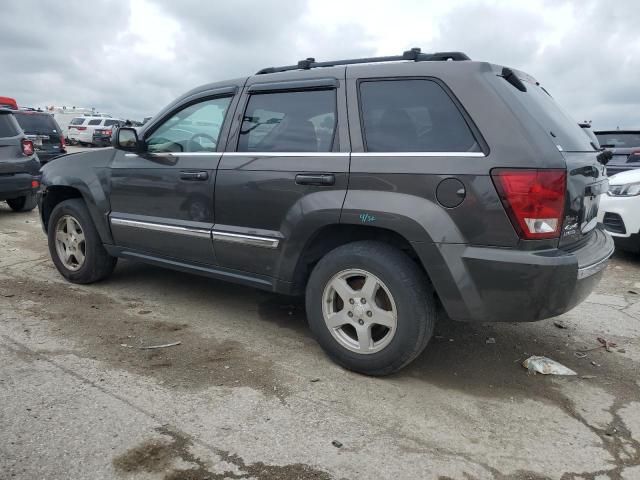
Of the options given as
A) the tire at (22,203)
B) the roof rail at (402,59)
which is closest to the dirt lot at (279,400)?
the roof rail at (402,59)

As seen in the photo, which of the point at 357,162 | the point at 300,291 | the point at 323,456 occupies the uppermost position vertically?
the point at 357,162

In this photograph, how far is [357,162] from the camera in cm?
318

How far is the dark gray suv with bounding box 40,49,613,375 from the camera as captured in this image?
278cm

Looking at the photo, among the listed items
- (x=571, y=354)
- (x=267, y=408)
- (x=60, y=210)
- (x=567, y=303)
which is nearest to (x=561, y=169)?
(x=567, y=303)

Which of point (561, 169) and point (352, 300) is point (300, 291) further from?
point (561, 169)

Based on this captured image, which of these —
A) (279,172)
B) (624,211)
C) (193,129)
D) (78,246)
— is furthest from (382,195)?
(624,211)

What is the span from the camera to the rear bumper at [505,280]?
2752mm

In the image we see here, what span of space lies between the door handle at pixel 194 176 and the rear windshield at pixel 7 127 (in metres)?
5.97

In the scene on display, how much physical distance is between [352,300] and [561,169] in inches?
54.0

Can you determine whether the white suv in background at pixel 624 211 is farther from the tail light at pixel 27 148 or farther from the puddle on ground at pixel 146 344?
the tail light at pixel 27 148

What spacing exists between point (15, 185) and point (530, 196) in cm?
813

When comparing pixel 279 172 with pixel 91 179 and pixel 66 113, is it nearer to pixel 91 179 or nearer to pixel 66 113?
pixel 91 179

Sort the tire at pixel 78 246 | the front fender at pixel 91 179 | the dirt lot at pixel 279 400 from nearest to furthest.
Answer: the dirt lot at pixel 279 400, the front fender at pixel 91 179, the tire at pixel 78 246

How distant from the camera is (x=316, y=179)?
10.8 feet
